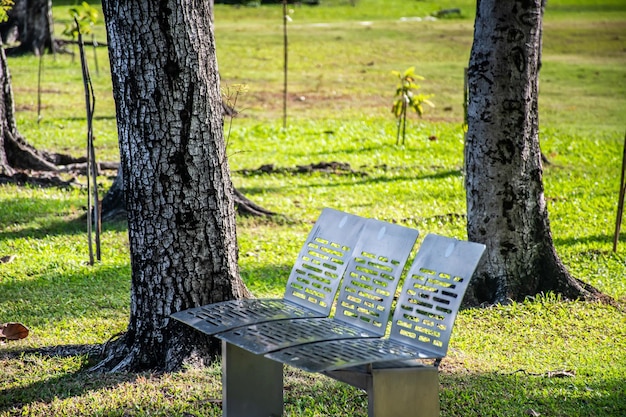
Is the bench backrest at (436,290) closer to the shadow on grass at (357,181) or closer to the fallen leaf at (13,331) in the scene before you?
the fallen leaf at (13,331)

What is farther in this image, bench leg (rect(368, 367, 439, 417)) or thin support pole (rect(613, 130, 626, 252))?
thin support pole (rect(613, 130, 626, 252))

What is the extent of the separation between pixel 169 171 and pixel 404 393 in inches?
74.8

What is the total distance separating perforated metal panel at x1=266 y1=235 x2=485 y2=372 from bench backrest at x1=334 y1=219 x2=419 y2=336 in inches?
3.9

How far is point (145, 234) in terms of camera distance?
5199 millimetres

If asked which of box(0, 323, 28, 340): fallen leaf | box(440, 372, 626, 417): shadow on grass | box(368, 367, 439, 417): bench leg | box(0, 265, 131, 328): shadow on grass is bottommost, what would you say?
box(0, 265, 131, 328): shadow on grass

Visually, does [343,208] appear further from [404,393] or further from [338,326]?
[404,393]

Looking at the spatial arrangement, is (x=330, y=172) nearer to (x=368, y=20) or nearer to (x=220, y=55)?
(x=220, y=55)

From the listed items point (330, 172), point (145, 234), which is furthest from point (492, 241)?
point (330, 172)

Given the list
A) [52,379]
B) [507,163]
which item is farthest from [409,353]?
[507,163]

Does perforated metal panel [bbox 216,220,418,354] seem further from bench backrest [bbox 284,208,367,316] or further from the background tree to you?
the background tree

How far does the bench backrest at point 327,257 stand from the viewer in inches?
191

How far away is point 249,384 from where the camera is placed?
466cm

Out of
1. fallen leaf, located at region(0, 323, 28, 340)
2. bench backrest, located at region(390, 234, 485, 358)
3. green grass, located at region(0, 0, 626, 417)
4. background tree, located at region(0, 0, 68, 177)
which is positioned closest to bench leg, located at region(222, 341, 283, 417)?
green grass, located at region(0, 0, 626, 417)

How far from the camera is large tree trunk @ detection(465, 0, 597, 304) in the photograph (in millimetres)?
6523
